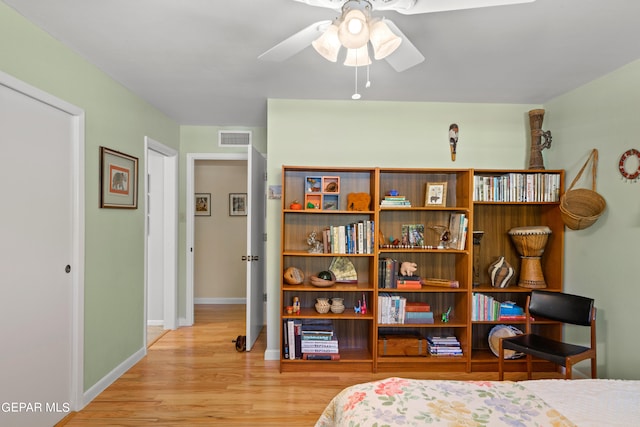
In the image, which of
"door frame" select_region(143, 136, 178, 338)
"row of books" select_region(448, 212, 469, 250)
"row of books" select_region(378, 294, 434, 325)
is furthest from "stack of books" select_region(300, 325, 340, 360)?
"door frame" select_region(143, 136, 178, 338)

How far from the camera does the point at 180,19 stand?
6.42 feet

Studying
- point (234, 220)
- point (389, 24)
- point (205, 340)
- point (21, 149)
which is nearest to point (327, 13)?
point (389, 24)

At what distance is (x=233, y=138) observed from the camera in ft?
14.1

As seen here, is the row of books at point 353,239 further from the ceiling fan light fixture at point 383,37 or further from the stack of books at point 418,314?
the ceiling fan light fixture at point 383,37

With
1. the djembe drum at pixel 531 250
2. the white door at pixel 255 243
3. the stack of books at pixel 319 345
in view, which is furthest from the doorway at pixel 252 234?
the djembe drum at pixel 531 250

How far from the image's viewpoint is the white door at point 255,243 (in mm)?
3449

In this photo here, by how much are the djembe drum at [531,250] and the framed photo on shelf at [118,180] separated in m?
3.30

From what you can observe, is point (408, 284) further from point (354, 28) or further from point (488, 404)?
point (354, 28)

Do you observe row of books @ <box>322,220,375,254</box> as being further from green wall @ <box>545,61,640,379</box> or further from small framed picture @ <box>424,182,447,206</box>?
green wall @ <box>545,61,640,379</box>

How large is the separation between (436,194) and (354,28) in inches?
83.0

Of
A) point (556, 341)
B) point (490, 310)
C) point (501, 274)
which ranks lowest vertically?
point (556, 341)

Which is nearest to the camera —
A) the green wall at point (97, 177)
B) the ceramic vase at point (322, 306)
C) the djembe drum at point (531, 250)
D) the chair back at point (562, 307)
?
the green wall at point (97, 177)

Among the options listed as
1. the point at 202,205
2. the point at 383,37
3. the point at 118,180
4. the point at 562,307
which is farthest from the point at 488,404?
the point at 202,205

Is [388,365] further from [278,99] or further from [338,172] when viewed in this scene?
[278,99]
